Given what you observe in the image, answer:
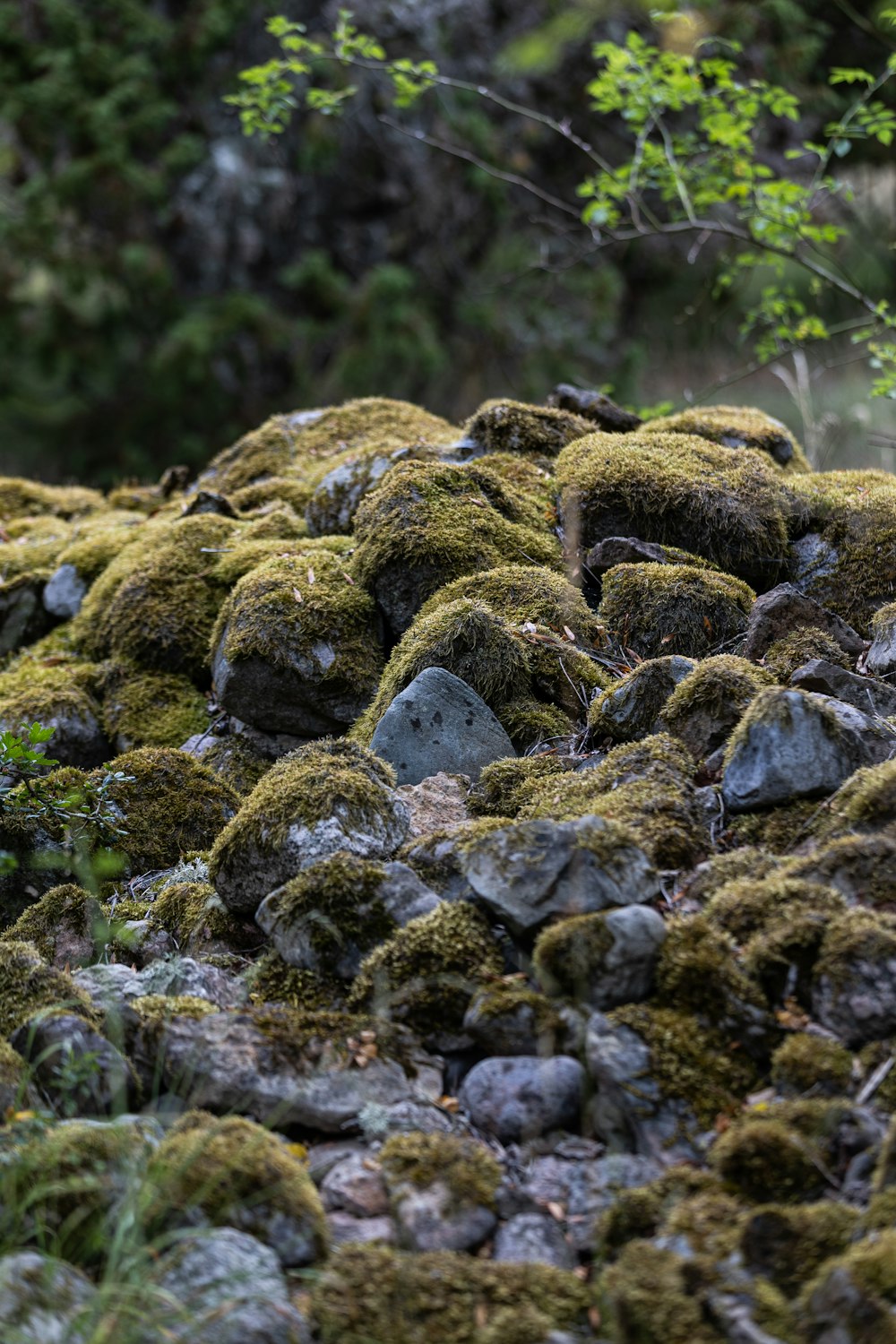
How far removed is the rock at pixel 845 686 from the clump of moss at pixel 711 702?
11 centimetres

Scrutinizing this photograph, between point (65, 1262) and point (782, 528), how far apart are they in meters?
3.68

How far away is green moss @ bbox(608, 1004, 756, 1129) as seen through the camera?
95.5 inches

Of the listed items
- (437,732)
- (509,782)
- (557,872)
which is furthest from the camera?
(437,732)

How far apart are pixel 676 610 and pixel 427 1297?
2699 millimetres

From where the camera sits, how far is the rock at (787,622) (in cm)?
402

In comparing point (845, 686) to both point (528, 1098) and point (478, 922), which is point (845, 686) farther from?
point (528, 1098)

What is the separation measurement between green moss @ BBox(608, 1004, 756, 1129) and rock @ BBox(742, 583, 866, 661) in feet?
5.76

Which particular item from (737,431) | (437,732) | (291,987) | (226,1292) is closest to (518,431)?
(737,431)

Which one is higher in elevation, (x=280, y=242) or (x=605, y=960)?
(x=605, y=960)

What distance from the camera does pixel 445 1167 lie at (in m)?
2.33

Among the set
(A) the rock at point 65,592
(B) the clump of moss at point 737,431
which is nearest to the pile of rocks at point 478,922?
(B) the clump of moss at point 737,431

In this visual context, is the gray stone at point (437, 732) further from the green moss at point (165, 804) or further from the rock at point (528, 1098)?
the rock at point (528, 1098)

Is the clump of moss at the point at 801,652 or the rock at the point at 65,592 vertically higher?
the clump of moss at the point at 801,652

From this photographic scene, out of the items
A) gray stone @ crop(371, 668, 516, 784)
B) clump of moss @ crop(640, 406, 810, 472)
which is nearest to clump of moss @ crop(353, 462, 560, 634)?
gray stone @ crop(371, 668, 516, 784)
